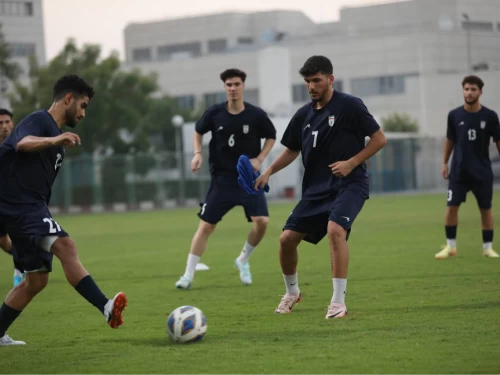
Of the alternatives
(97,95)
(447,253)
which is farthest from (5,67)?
(447,253)

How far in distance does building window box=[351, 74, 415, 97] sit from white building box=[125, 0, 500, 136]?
2.7 inches

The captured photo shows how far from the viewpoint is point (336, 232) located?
9359mm

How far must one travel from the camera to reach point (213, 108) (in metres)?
13.5

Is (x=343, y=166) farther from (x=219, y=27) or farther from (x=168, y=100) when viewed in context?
(x=219, y=27)

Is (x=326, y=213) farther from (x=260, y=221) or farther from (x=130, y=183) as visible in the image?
(x=130, y=183)

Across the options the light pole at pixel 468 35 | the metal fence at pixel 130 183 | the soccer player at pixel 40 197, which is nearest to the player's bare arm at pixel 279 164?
the soccer player at pixel 40 197

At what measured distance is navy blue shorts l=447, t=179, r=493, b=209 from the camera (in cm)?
1507

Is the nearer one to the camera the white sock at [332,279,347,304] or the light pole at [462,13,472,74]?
the white sock at [332,279,347,304]

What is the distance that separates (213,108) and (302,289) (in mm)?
2763

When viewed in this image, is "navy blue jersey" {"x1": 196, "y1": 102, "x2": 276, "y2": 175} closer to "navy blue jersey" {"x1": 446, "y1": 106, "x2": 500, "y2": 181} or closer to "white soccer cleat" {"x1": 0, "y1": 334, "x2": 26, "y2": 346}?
"navy blue jersey" {"x1": 446, "y1": 106, "x2": 500, "y2": 181}

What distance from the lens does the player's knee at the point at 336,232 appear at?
934 cm

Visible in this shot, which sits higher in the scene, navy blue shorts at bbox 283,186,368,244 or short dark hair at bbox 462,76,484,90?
short dark hair at bbox 462,76,484,90

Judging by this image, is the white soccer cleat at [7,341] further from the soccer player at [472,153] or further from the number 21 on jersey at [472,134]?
the number 21 on jersey at [472,134]

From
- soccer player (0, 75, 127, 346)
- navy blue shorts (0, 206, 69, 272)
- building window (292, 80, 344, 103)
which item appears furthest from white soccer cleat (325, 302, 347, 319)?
building window (292, 80, 344, 103)
